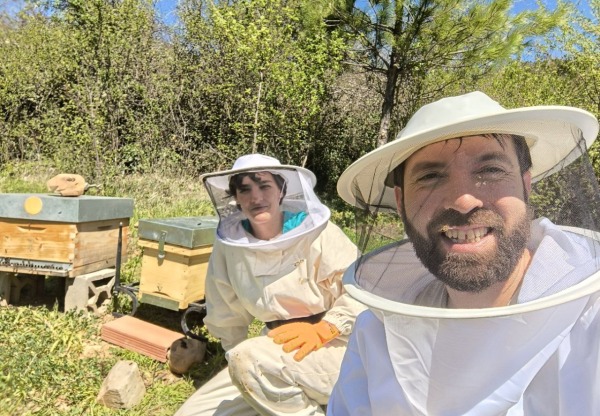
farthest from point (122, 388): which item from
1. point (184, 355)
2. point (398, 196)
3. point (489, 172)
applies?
point (489, 172)

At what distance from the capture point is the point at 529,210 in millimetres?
988

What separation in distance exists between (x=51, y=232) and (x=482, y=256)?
3103mm

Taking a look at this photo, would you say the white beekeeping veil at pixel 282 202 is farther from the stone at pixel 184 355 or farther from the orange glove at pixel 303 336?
the stone at pixel 184 355

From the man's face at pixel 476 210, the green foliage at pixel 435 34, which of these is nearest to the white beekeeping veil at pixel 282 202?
the man's face at pixel 476 210

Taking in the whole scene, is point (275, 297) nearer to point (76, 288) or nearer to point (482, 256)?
point (482, 256)

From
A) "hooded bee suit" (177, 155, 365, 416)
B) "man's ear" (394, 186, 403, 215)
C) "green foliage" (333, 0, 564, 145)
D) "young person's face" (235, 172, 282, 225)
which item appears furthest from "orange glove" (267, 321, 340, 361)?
"green foliage" (333, 0, 564, 145)

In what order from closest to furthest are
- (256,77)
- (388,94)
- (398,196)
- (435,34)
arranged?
1. (398,196)
2. (435,34)
3. (388,94)
4. (256,77)

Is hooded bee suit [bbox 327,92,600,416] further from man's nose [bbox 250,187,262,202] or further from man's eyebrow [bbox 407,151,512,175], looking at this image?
man's nose [bbox 250,187,262,202]

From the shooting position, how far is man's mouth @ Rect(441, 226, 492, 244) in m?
0.95

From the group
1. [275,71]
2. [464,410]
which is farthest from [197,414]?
[275,71]

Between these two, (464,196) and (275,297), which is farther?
(275,297)

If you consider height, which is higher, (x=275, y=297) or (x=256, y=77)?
(x=256, y=77)

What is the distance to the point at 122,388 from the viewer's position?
8.20 feet

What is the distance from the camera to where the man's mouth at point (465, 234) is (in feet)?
3.11
